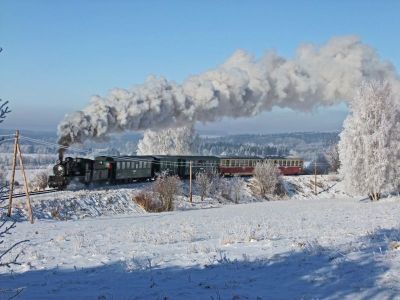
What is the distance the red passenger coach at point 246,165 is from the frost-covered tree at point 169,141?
89.0 feet

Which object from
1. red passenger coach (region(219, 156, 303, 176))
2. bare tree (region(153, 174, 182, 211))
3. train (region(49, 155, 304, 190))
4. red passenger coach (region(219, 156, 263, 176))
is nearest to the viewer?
train (region(49, 155, 304, 190))

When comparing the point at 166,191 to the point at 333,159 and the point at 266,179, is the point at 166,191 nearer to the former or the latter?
the point at 266,179

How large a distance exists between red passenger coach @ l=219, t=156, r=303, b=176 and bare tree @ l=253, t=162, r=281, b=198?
14.7 feet

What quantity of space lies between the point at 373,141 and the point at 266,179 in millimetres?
20903

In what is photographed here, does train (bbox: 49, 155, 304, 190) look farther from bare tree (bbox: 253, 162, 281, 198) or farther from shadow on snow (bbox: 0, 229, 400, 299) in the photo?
shadow on snow (bbox: 0, 229, 400, 299)

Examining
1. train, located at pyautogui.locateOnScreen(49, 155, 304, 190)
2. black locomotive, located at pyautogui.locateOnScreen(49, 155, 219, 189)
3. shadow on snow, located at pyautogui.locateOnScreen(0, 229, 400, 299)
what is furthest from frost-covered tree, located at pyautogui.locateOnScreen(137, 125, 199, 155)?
shadow on snow, located at pyautogui.locateOnScreen(0, 229, 400, 299)

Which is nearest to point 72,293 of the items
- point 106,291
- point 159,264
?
point 106,291

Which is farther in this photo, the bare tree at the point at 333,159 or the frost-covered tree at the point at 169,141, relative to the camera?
the frost-covered tree at the point at 169,141

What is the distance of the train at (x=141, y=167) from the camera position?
37.7 meters

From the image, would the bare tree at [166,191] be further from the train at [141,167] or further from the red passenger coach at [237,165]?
the red passenger coach at [237,165]

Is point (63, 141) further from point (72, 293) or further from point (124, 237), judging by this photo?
point (72, 293)

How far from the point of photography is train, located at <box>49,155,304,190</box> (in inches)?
1484

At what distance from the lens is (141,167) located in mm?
49125

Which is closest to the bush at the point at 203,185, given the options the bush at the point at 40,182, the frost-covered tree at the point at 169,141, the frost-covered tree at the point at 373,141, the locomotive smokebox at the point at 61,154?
the bush at the point at 40,182
